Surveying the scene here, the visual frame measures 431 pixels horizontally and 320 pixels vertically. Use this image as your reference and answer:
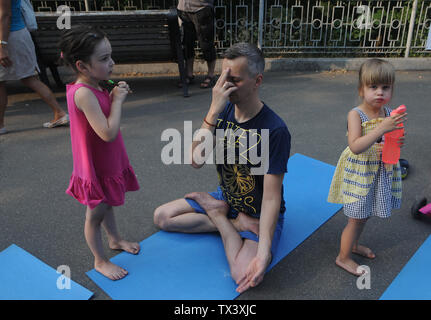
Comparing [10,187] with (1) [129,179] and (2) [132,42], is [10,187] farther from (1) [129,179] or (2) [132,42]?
(2) [132,42]

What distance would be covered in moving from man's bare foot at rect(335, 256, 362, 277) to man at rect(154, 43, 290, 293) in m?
0.42

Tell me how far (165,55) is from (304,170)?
3.00 m

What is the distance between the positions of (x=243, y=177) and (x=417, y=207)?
4.61ft

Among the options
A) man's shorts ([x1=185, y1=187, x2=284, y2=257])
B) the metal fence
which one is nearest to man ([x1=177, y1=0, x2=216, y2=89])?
the metal fence

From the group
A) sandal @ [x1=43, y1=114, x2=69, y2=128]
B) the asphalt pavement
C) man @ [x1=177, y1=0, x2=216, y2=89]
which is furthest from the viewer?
man @ [x1=177, y1=0, x2=216, y2=89]

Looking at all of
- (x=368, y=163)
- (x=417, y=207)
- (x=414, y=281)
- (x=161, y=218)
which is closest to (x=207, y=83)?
(x=161, y=218)

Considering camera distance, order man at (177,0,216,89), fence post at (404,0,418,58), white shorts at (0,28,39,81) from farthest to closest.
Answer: fence post at (404,0,418,58) → man at (177,0,216,89) → white shorts at (0,28,39,81)

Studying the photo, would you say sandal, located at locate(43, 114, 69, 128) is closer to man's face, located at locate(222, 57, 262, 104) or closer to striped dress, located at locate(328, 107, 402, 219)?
man's face, located at locate(222, 57, 262, 104)

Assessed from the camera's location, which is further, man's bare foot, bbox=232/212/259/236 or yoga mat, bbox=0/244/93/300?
man's bare foot, bbox=232/212/259/236

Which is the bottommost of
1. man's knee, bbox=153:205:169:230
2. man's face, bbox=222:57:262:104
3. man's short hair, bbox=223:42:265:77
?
man's knee, bbox=153:205:169:230

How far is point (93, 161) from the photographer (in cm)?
204

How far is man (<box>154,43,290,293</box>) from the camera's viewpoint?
1.95 m

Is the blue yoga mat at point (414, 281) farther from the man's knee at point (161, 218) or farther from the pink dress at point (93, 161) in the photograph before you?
the pink dress at point (93, 161)

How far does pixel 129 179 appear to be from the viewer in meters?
2.26
